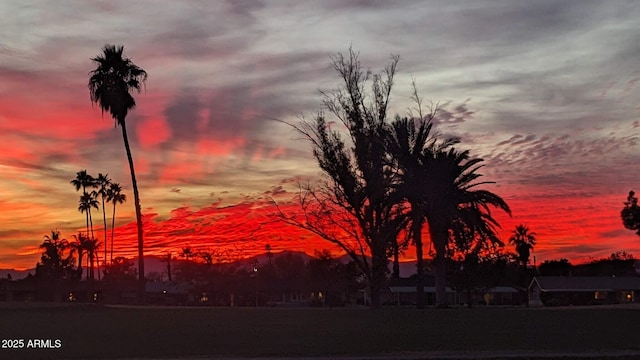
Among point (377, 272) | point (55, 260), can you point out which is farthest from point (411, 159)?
point (55, 260)

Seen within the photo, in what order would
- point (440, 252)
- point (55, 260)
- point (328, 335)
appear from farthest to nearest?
1. point (55, 260)
2. point (440, 252)
3. point (328, 335)

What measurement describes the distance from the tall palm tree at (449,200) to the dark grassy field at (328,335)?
35.5 ft

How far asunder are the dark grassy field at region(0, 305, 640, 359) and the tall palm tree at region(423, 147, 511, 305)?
10.8 m

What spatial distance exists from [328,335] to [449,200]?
22.8 meters

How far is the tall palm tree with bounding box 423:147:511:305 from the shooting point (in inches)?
1986

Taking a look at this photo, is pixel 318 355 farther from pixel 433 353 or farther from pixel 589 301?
pixel 589 301

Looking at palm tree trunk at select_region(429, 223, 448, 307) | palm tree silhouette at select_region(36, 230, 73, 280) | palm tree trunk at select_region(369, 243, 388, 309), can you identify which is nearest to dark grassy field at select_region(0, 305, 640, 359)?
palm tree trunk at select_region(369, 243, 388, 309)

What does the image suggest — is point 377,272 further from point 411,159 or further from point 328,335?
point 328,335

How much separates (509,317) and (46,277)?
89.8m

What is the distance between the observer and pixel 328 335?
1185 inches

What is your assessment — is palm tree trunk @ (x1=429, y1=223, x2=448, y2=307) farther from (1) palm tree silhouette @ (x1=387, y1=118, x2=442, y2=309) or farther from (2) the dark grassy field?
(2) the dark grassy field

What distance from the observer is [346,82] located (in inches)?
1788

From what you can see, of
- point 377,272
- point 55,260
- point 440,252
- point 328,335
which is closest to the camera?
point 328,335

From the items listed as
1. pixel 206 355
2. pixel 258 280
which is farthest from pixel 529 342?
pixel 258 280
